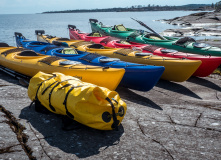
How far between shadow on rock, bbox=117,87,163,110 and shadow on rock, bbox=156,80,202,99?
4.54ft

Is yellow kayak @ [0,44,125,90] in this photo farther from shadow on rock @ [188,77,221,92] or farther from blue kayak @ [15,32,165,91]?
shadow on rock @ [188,77,221,92]

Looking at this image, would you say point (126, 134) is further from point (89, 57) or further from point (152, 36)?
point (152, 36)

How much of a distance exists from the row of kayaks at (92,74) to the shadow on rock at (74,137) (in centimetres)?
23

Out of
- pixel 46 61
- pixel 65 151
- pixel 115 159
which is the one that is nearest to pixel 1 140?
pixel 65 151

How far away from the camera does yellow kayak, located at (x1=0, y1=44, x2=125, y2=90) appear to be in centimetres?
648

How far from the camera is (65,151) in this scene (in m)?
3.92

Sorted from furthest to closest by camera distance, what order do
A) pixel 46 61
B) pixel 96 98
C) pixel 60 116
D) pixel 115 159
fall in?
1. pixel 46 61
2. pixel 60 116
3. pixel 96 98
4. pixel 115 159

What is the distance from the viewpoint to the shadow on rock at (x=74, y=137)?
13.2 ft

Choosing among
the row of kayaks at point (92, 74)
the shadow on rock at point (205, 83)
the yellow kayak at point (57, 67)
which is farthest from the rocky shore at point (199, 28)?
the yellow kayak at point (57, 67)

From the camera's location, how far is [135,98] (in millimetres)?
6887

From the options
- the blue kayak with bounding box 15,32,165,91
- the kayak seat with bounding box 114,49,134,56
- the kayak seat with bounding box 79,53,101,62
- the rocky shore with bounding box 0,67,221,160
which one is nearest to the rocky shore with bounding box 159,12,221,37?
the kayak seat with bounding box 114,49,134,56

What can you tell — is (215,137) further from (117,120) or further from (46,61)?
(46,61)

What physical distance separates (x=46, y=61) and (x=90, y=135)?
12.0 feet

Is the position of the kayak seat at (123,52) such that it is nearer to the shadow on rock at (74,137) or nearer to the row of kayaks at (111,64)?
the row of kayaks at (111,64)
